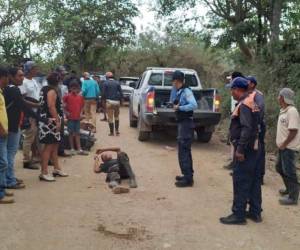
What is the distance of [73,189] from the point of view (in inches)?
334

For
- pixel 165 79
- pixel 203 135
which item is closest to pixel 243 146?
pixel 203 135

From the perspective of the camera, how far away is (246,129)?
21.6ft

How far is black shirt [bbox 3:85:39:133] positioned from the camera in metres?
7.97

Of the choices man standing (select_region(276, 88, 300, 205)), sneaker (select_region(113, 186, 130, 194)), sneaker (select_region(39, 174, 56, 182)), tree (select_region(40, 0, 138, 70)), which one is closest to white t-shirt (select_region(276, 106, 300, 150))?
man standing (select_region(276, 88, 300, 205))

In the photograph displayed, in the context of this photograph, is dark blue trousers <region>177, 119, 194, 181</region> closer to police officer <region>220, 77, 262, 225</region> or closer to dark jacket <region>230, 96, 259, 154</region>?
police officer <region>220, 77, 262, 225</region>

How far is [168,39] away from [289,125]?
3124 centimetres

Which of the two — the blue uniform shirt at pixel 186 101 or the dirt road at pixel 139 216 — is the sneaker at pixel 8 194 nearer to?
the dirt road at pixel 139 216

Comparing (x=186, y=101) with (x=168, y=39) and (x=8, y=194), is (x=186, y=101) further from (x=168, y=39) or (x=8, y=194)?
(x=168, y=39)

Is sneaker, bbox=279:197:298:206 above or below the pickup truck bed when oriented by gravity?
below

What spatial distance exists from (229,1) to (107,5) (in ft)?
29.2

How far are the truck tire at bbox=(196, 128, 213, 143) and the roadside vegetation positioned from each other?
5.04 ft

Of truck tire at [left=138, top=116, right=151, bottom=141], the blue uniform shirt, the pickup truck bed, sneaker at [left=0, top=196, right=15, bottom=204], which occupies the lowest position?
sneaker at [left=0, top=196, right=15, bottom=204]

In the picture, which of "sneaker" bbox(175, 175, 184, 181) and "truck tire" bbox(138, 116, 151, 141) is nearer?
"sneaker" bbox(175, 175, 184, 181)

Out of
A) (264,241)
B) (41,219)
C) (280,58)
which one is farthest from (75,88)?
(280,58)
